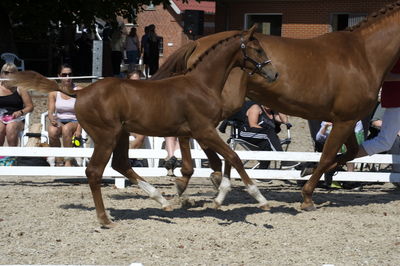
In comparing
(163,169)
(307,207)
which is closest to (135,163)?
(163,169)

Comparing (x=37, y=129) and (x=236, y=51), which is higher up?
(x=236, y=51)

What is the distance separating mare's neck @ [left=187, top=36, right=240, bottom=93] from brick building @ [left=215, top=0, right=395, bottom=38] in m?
22.7

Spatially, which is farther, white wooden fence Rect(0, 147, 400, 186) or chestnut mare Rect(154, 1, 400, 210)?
white wooden fence Rect(0, 147, 400, 186)

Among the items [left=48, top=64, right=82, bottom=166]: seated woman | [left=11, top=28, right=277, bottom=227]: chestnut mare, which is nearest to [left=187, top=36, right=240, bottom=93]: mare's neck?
[left=11, top=28, right=277, bottom=227]: chestnut mare

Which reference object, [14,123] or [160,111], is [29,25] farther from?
[160,111]

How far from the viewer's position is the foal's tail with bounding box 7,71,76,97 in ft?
23.9

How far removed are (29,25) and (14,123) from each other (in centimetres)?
1290

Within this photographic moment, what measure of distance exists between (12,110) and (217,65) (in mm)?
4239

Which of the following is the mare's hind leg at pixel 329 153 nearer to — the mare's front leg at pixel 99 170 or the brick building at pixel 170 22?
the mare's front leg at pixel 99 170

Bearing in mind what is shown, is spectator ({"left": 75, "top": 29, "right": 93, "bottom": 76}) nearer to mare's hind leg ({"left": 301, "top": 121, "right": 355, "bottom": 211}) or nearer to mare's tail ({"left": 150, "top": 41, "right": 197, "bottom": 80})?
mare's tail ({"left": 150, "top": 41, "right": 197, "bottom": 80})

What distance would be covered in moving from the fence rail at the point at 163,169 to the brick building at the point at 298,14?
20265 mm

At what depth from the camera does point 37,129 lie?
11.2 meters

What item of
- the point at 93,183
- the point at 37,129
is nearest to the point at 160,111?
the point at 93,183

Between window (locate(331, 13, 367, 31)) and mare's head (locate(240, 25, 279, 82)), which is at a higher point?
mare's head (locate(240, 25, 279, 82))
